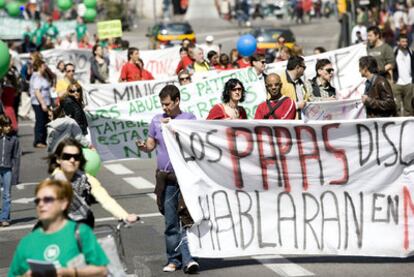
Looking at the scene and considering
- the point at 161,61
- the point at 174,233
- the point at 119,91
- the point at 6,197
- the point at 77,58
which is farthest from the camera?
the point at 77,58

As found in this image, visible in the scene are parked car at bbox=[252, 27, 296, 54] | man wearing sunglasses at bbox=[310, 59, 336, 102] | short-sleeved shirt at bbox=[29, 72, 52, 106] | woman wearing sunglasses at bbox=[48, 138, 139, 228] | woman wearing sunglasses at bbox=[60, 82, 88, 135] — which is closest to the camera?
woman wearing sunglasses at bbox=[48, 138, 139, 228]

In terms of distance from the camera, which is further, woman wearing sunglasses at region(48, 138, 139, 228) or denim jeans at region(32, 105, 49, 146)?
denim jeans at region(32, 105, 49, 146)

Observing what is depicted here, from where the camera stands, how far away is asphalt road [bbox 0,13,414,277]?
11305mm

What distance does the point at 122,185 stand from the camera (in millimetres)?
17797

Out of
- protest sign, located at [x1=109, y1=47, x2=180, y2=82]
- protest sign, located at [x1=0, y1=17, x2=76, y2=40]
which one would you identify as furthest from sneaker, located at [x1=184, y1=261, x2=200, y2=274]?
protest sign, located at [x1=0, y1=17, x2=76, y2=40]

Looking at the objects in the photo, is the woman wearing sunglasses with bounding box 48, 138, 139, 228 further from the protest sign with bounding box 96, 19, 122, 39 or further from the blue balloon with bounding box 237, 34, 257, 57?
the protest sign with bounding box 96, 19, 122, 39

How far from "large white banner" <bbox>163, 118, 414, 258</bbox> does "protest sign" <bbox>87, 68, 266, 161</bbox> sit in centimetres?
489

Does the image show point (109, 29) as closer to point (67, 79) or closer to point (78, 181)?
point (67, 79)

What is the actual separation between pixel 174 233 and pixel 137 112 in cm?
657

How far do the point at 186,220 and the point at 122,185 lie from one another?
6375 millimetres

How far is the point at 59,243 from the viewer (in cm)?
704

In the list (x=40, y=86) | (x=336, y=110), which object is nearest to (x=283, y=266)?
(x=336, y=110)

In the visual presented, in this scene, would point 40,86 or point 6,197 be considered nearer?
point 6,197

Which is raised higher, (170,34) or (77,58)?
(77,58)
